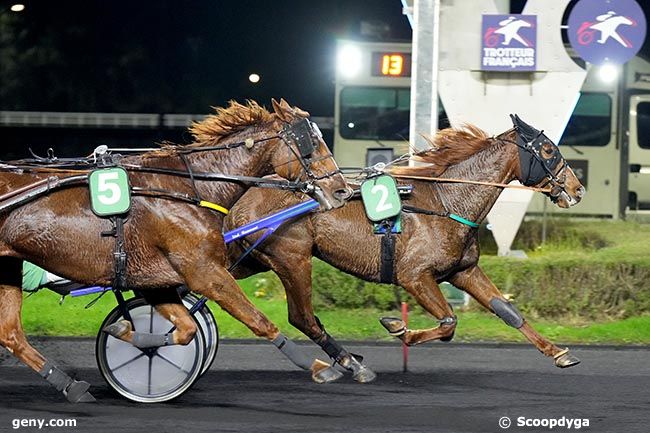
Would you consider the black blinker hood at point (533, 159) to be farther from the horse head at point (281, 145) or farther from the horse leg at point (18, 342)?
the horse leg at point (18, 342)

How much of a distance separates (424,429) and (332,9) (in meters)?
Result: 14.1

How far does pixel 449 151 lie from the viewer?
976 cm

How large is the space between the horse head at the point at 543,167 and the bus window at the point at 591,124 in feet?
31.8

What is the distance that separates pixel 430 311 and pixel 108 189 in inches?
95.2

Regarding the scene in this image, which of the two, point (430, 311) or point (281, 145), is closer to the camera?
point (281, 145)

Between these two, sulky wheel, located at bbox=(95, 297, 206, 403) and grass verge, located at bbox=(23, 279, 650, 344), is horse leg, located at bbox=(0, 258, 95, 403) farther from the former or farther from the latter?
grass verge, located at bbox=(23, 279, 650, 344)

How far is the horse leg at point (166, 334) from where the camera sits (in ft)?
26.9

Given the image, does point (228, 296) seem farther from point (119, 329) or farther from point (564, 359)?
point (564, 359)

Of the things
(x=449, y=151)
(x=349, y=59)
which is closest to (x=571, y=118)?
(x=349, y=59)

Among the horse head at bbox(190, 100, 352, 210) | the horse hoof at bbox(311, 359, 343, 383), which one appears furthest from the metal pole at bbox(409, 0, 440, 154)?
the horse hoof at bbox(311, 359, 343, 383)

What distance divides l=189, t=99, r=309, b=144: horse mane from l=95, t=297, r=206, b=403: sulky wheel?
4.27ft

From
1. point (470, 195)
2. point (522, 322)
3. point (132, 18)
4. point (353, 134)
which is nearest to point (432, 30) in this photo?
point (470, 195)

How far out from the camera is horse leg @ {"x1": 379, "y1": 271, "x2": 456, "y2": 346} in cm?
903

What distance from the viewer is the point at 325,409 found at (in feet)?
27.1
